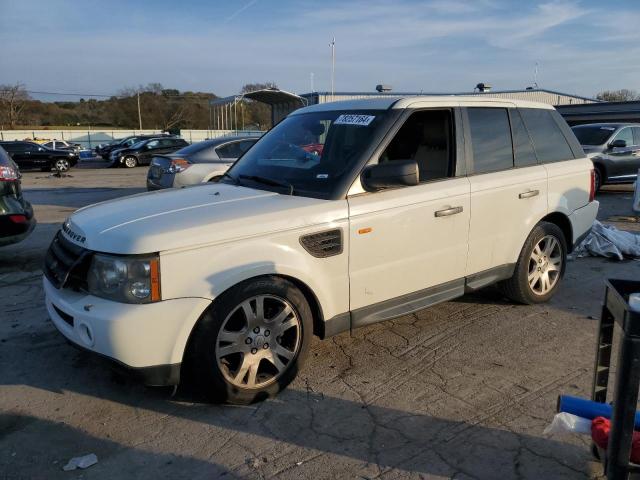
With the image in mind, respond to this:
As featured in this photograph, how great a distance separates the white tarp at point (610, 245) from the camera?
692cm

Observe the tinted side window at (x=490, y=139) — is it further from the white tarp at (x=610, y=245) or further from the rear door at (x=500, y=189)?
the white tarp at (x=610, y=245)

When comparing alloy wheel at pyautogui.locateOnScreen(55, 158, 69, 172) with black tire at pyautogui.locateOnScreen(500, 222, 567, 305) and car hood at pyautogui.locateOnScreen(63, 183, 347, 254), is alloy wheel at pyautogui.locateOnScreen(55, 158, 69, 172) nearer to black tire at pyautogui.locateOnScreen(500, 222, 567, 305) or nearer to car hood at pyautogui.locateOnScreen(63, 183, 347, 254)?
car hood at pyautogui.locateOnScreen(63, 183, 347, 254)

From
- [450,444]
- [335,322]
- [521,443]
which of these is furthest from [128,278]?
[521,443]

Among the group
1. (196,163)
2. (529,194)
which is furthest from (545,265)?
(196,163)

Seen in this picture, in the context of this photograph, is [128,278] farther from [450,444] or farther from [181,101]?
[181,101]

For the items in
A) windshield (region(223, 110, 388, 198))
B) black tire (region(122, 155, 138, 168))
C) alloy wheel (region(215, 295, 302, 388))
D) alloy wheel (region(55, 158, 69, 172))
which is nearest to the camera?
alloy wheel (region(215, 295, 302, 388))

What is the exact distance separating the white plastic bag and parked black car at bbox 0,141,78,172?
26638 millimetres

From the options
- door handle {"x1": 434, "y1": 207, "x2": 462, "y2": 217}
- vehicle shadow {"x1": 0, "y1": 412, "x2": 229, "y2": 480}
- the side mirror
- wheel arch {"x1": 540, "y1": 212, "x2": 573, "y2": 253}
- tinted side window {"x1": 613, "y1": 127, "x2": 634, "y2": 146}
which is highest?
tinted side window {"x1": 613, "y1": 127, "x2": 634, "y2": 146}

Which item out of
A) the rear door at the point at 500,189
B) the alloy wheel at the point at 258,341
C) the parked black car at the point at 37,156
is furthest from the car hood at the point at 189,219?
the parked black car at the point at 37,156

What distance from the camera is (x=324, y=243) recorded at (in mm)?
3406

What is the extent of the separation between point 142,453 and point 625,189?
1499cm

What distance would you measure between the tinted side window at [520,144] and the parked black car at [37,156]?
975 inches

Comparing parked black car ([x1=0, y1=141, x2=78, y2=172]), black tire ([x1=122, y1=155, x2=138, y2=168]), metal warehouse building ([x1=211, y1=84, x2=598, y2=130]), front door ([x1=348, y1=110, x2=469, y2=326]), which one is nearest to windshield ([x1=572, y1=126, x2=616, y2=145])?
metal warehouse building ([x1=211, y1=84, x2=598, y2=130])

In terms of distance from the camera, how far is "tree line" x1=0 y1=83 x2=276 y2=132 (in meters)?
74.2
